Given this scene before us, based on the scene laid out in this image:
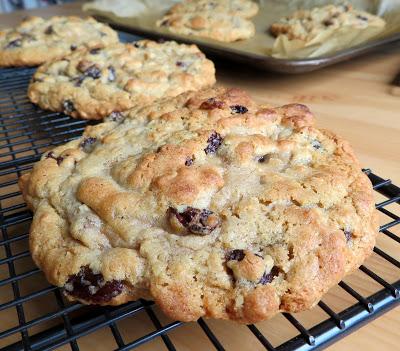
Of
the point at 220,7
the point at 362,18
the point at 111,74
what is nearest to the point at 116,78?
the point at 111,74

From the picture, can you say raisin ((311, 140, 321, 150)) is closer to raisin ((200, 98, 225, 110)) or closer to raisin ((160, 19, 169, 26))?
raisin ((200, 98, 225, 110))

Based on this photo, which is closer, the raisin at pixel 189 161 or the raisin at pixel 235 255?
the raisin at pixel 235 255

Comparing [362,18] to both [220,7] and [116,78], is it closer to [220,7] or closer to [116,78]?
[220,7]

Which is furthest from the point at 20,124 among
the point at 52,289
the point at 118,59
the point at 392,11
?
the point at 392,11

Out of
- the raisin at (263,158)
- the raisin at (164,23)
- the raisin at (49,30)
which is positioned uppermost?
the raisin at (263,158)

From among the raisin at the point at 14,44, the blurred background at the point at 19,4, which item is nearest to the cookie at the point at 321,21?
the raisin at the point at 14,44

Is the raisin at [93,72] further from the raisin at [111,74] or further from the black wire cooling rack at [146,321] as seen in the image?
the black wire cooling rack at [146,321]
